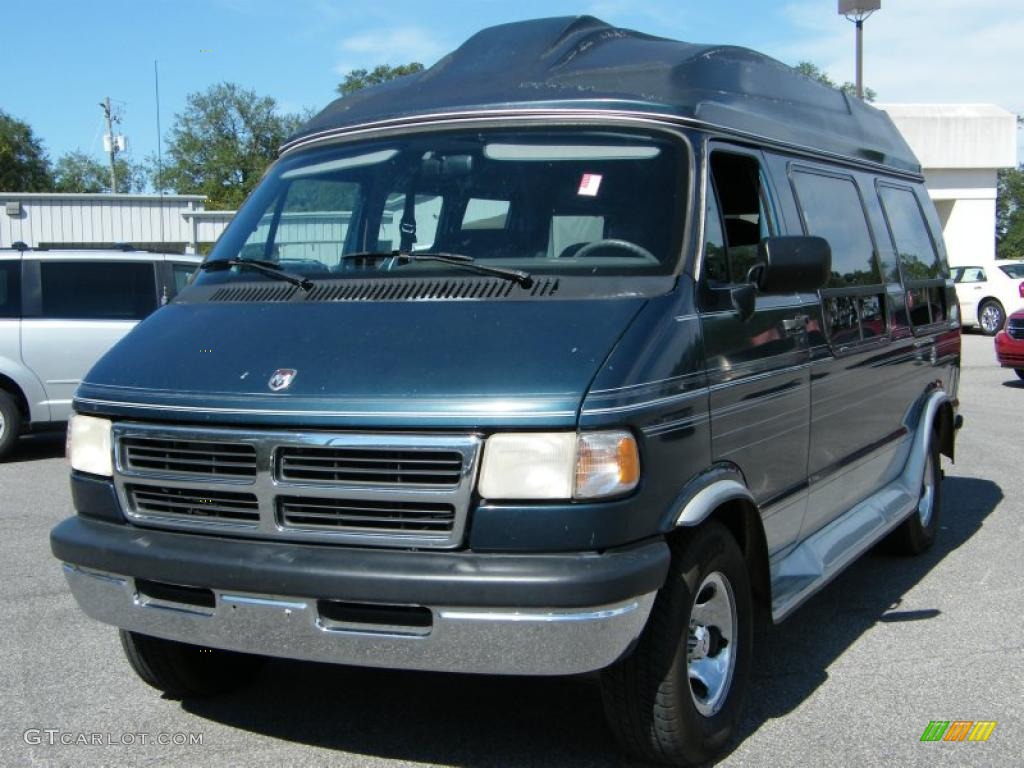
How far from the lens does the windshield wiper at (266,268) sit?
4.28 m

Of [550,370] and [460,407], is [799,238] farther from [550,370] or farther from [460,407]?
[460,407]

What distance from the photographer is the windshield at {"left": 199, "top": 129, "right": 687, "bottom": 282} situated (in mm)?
4199

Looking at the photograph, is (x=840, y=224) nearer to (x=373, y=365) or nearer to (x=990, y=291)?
(x=373, y=365)

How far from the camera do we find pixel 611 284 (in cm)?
394

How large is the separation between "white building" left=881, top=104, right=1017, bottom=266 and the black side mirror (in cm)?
3649

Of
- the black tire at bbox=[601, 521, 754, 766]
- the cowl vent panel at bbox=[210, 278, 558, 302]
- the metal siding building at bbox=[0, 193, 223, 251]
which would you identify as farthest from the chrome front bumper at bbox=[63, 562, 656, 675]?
the metal siding building at bbox=[0, 193, 223, 251]

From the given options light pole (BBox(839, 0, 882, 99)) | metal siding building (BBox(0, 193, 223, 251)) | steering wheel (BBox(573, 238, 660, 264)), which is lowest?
steering wheel (BBox(573, 238, 660, 264))

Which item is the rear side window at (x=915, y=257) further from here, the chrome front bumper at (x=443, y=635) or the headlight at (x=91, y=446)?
the headlight at (x=91, y=446)

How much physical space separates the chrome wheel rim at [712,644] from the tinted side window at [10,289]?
8.74 meters

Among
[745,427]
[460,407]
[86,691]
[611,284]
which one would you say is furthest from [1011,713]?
[86,691]

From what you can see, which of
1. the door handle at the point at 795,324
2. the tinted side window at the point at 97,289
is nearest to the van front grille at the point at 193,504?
the door handle at the point at 795,324

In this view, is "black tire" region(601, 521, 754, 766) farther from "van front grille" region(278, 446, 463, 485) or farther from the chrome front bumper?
"van front grille" region(278, 446, 463, 485)

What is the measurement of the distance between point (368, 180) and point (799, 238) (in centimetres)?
173

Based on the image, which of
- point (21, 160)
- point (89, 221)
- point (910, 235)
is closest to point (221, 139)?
point (21, 160)
